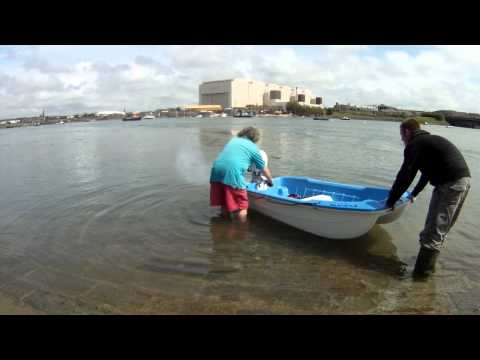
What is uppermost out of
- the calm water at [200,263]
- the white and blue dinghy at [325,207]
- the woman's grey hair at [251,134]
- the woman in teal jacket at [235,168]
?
the woman's grey hair at [251,134]

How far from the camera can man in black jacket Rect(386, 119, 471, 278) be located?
4.79 m

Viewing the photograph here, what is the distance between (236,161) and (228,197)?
0.82 metres

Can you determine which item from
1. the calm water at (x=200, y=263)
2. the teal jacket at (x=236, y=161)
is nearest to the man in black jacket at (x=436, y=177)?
the calm water at (x=200, y=263)

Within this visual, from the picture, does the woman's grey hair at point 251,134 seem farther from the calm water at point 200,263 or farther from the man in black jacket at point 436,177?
the man in black jacket at point 436,177

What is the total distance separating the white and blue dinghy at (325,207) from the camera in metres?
6.03

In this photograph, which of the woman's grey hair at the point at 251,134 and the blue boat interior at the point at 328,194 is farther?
the woman's grey hair at the point at 251,134

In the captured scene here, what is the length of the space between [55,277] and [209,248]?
2674 millimetres

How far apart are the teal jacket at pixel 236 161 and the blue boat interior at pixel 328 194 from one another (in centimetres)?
88

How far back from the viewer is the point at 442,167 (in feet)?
15.9

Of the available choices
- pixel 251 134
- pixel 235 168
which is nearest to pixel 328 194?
pixel 251 134

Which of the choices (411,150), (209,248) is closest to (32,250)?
(209,248)

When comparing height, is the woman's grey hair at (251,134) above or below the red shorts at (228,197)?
above

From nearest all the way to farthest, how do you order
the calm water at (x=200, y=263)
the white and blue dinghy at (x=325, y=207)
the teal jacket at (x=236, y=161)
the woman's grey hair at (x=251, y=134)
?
the calm water at (x=200, y=263)
the white and blue dinghy at (x=325, y=207)
the teal jacket at (x=236, y=161)
the woman's grey hair at (x=251, y=134)

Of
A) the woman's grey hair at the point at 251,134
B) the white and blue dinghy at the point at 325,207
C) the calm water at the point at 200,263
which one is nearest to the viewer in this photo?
the calm water at the point at 200,263
